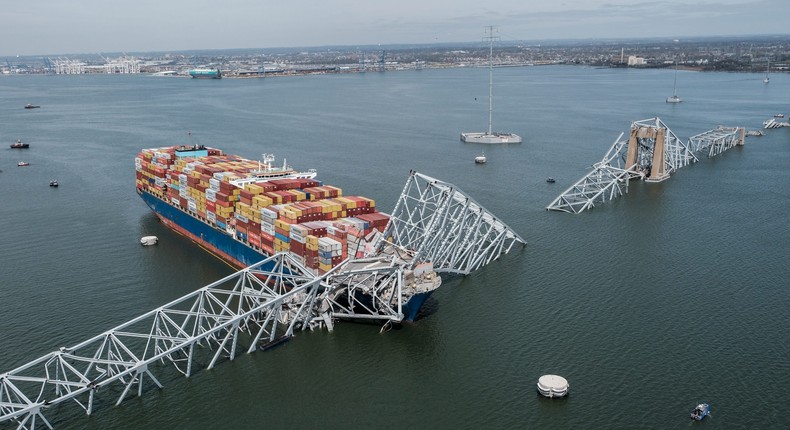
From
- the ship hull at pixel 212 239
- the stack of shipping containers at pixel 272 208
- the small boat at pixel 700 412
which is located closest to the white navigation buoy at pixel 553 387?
the small boat at pixel 700 412

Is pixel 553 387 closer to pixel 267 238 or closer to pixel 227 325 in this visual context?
pixel 227 325

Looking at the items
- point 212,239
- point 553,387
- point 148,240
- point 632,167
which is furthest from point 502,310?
point 632,167

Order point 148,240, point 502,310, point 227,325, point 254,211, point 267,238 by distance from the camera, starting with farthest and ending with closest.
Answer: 1. point 148,240
2. point 254,211
3. point 267,238
4. point 502,310
5. point 227,325

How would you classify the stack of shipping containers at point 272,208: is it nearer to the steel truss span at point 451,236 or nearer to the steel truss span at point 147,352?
the steel truss span at point 147,352

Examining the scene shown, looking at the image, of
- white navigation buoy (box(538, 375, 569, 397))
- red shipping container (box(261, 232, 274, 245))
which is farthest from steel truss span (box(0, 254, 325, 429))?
white navigation buoy (box(538, 375, 569, 397))

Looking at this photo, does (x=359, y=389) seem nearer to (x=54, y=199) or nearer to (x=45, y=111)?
(x=54, y=199)

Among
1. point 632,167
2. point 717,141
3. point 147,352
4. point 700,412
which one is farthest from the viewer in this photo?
point 717,141
